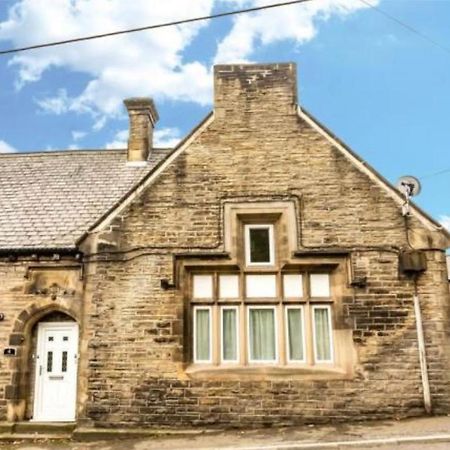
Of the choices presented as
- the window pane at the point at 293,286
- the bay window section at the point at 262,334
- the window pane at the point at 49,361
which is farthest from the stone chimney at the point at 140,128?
the bay window section at the point at 262,334

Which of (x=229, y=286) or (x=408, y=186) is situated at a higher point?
(x=408, y=186)

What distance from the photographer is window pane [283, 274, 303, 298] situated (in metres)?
10.9

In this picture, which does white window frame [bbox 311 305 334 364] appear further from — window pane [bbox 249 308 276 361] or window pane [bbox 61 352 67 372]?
window pane [bbox 61 352 67 372]

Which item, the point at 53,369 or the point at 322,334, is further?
the point at 53,369

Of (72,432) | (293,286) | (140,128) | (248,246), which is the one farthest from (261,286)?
(140,128)

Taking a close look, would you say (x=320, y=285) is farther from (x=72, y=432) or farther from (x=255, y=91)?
(x=72, y=432)

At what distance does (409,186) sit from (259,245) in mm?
3493

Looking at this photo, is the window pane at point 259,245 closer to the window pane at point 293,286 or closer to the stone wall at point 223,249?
the window pane at point 293,286

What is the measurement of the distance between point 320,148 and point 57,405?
8.34m

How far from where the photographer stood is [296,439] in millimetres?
8820

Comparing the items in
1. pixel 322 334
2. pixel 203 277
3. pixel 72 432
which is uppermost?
pixel 203 277

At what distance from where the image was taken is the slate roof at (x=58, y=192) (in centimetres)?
1257

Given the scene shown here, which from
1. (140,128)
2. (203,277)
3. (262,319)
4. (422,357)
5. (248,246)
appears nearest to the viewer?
(422,357)

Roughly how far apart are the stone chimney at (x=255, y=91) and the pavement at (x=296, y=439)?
262 inches
